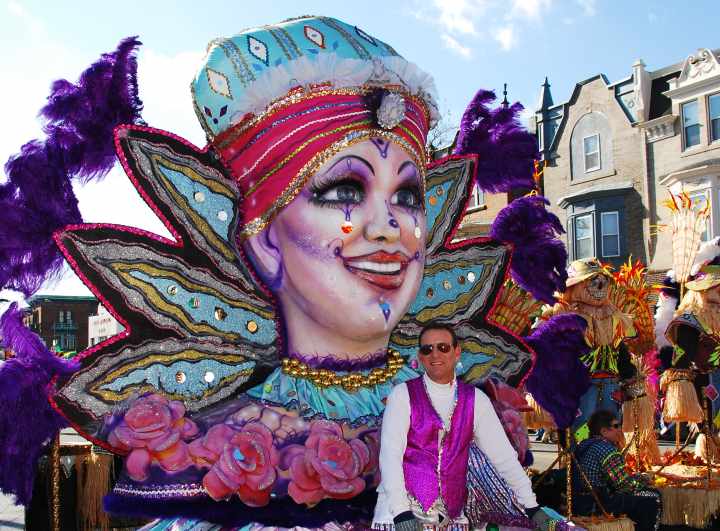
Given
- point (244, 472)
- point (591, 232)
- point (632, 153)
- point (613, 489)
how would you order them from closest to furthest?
point (244, 472) → point (613, 489) → point (632, 153) → point (591, 232)

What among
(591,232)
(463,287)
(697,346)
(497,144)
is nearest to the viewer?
(463,287)

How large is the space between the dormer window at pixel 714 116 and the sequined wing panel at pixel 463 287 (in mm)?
13343

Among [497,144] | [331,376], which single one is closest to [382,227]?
[331,376]

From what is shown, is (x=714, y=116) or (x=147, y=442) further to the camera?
(x=714, y=116)

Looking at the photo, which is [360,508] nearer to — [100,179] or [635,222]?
[100,179]

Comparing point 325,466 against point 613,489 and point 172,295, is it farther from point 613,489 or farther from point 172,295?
point 613,489

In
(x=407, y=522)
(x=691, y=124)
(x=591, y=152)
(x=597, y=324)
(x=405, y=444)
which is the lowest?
(x=407, y=522)

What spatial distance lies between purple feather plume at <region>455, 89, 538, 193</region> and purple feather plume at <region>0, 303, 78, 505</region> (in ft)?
7.36

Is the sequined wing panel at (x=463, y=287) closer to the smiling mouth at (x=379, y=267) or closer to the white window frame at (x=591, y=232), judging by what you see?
the smiling mouth at (x=379, y=267)

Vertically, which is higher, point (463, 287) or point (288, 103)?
point (288, 103)

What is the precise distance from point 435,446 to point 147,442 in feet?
3.36

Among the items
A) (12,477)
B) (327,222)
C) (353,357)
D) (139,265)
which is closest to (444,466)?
(353,357)

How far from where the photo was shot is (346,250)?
2982mm

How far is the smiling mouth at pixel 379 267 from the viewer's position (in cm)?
300
